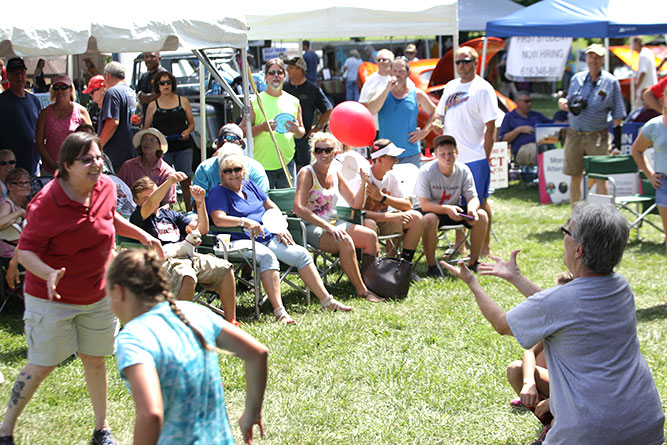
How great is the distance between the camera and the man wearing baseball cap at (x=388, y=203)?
6461 mm

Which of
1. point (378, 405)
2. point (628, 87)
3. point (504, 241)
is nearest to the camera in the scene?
point (378, 405)

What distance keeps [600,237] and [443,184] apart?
13.7 ft

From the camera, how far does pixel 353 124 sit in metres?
6.90

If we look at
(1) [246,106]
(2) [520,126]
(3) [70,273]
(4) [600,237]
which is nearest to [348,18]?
(1) [246,106]

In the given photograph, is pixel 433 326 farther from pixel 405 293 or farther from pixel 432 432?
pixel 432 432

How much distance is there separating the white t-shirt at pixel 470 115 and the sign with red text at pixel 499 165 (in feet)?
7.93

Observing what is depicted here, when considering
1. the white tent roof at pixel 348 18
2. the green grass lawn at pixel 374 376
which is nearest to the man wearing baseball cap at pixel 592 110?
the white tent roof at pixel 348 18

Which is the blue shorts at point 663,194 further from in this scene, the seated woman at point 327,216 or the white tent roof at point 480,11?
the white tent roof at point 480,11

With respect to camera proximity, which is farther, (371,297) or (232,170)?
(371,297)

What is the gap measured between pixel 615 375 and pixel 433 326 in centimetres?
273

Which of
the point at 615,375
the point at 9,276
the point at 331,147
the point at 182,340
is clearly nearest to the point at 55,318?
the point at 9,276

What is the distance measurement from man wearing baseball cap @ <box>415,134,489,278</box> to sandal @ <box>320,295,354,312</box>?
4.16 ft

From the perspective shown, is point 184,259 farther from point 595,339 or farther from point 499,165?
point 499,165

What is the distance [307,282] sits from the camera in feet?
18.9
